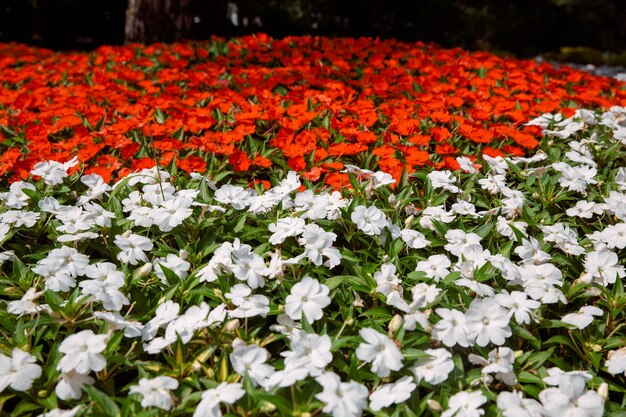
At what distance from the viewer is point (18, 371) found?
4.28 feet

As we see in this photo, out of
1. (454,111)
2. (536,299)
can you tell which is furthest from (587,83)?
(536,299)

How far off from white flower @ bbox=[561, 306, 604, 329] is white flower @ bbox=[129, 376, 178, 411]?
113 centimetres

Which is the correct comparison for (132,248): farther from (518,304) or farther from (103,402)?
(518,304)

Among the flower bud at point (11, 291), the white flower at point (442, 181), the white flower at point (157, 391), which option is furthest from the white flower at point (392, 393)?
the flower bud at point (11, 291)

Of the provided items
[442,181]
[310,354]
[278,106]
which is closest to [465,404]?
[310,354]

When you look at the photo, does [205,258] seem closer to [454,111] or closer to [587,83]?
[454,111]

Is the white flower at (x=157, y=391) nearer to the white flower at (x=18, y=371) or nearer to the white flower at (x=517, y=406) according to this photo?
the white flower at (x=18, y=371)

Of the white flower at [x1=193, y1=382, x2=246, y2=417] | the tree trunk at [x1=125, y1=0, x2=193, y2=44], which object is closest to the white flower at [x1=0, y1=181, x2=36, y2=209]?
the white flower at [x1=193, y1=382, x2=246, y2=417]

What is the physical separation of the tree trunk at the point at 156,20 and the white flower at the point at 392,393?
193 inches

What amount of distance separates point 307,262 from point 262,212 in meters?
0.38

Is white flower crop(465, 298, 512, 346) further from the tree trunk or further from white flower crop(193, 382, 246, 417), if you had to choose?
the tree trunk

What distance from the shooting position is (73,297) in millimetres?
1551

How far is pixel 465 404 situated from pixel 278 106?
2.08 meters

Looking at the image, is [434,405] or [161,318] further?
[161,318]
